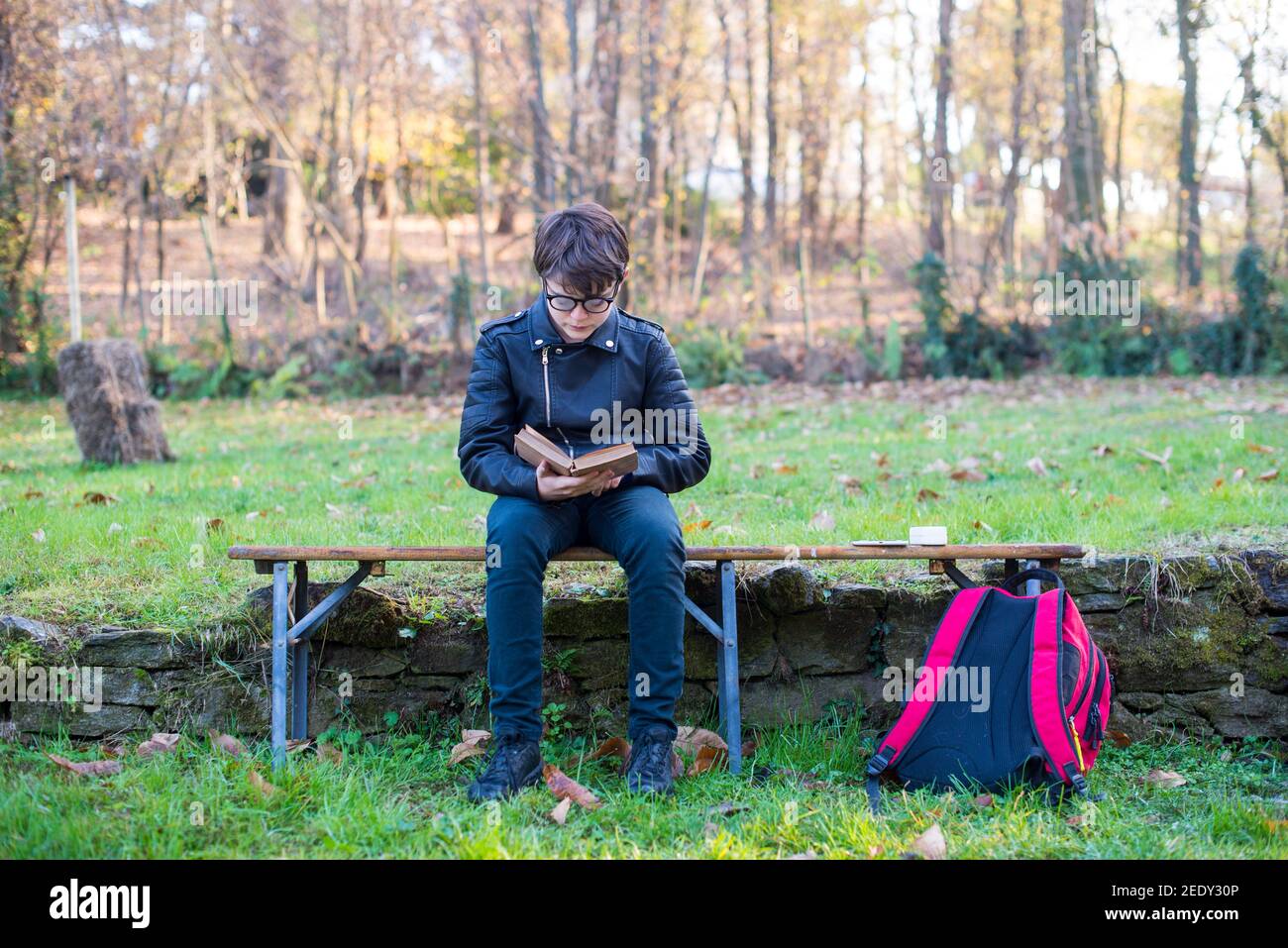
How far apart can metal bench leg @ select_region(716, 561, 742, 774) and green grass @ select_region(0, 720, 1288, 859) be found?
96 millimetres

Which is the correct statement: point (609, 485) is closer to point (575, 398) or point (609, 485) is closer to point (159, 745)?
point (575, 398)

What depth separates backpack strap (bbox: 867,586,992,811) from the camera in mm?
3365

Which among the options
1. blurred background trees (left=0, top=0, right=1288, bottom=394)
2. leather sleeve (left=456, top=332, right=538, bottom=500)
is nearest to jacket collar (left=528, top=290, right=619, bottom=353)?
leather sleeve (left=456, top=332, right=538, bottom=500)

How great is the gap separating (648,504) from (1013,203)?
12.8m

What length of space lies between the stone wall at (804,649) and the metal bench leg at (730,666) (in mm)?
286

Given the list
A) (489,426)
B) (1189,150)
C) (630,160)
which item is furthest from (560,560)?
(1189,150)

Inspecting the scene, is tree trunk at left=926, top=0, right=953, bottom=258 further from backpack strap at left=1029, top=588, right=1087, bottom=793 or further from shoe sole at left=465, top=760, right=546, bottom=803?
shoe sole at left=465, top=760, right=546, bottom=803

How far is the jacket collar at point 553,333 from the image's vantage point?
11.8ft

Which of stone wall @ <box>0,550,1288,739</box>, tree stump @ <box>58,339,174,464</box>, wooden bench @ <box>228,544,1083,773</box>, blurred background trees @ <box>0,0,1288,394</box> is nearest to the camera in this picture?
wooden bench @ <box>228,544,1083,773</box>

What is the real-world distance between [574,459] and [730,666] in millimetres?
859

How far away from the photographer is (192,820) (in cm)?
286

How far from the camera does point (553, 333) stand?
3596 millimetres

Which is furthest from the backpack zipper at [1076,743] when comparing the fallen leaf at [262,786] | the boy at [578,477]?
the fallen leaf at [262,786]
